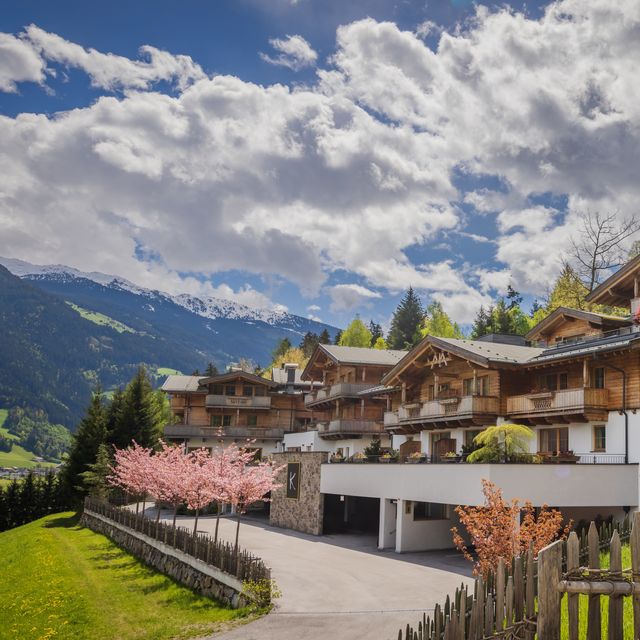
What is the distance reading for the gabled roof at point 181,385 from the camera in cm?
7088

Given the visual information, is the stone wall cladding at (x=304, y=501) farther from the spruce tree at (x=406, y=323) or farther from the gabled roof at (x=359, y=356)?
the spruce tree at (x=406, y=323)

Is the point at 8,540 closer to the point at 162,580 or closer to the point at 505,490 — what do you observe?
the point at 162,580

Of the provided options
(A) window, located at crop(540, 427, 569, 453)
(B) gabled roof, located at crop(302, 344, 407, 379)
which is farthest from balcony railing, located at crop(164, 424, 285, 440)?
(A) window, located at crop(540, 427, 569, 453)

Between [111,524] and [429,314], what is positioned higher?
[429,314]

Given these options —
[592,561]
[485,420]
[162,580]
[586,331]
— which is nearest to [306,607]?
[162,580]

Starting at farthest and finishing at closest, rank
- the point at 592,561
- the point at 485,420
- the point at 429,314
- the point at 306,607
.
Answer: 1. the point at 429,314
2. the point at 485,420
3. the point at 306,607
4. the point at 592,561

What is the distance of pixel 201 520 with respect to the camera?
4859cm

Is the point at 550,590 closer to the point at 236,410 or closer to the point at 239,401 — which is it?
the point at 239,401

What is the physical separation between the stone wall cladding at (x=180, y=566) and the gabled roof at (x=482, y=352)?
1781 centimetres

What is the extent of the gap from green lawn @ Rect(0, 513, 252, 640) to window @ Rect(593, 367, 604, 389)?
787 inches

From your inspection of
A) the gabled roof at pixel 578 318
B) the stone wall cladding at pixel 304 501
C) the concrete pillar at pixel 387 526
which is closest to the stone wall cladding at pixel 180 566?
the stone wall cladding at pixel 304 501

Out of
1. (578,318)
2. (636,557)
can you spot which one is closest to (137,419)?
(578,318)

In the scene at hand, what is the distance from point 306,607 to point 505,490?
33.1ft

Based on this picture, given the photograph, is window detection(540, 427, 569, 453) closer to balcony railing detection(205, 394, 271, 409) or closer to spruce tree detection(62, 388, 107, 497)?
balcony railing detection(205, 394, 271, 409)
